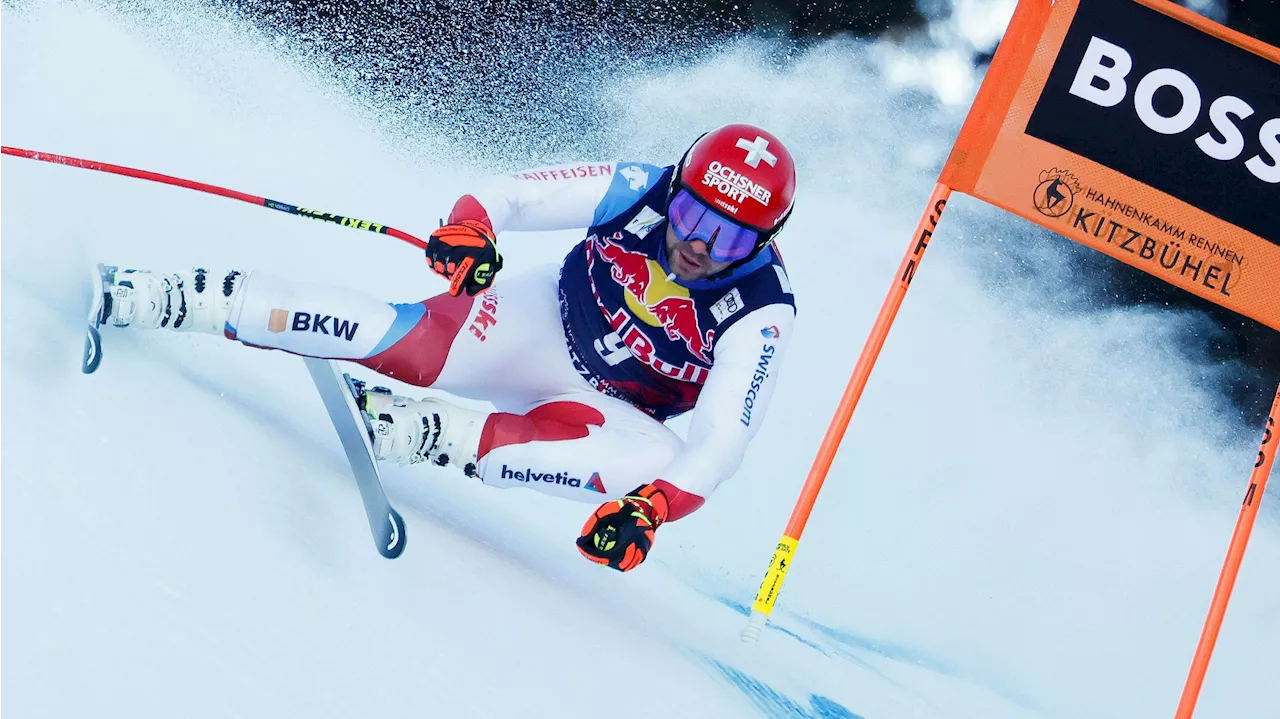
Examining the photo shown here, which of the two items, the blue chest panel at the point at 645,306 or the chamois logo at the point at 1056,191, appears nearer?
the blue chest panel at the point at 645,306

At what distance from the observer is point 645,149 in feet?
16.4

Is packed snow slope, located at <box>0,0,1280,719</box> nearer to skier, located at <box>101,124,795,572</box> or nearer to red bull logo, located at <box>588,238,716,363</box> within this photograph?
skier, located at <box>101,124,795,572</box>

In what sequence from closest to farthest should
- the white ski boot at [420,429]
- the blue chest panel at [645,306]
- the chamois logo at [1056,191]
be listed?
Result: 1. the white ski boot at [420,429]
2. the blue chest panel at [645,306]
3. the chamois logo at [1056,191]

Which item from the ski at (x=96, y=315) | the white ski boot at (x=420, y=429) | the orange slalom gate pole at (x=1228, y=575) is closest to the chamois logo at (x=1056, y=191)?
the orange slalom gate pole at (x=1228, y=575)

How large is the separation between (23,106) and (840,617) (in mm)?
3662

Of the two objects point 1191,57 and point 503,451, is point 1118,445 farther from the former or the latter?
point 503,451

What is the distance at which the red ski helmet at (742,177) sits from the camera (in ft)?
8.73

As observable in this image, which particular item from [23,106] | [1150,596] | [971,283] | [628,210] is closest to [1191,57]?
[628,210]

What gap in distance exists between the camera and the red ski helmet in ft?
8.73

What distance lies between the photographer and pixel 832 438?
9.40 feet

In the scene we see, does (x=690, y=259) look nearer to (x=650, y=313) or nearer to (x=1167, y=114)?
(x=650, y=313)

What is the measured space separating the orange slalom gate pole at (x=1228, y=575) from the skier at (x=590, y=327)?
4.40 ft

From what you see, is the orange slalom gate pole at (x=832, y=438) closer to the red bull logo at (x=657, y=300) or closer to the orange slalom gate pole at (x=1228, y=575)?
the red bull logo at (x=657, y=300)

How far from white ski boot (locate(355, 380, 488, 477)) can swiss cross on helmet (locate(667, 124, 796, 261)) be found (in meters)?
0.72
